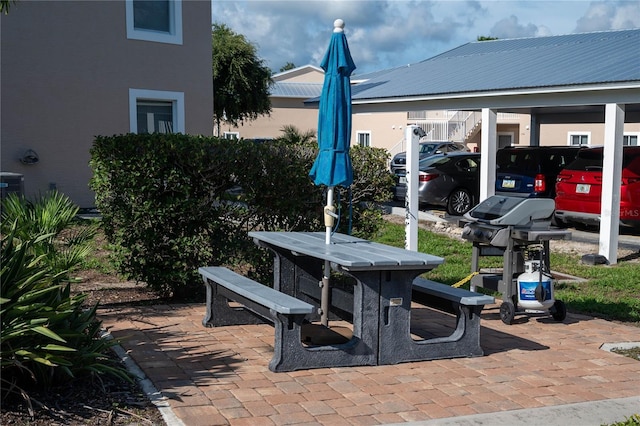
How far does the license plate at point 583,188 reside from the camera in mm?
14273

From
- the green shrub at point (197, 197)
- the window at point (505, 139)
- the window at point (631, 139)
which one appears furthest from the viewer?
the window at point (505, 139)

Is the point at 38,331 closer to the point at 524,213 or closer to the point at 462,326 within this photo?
the point at 462,326

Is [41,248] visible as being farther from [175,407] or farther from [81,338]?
[175,407]

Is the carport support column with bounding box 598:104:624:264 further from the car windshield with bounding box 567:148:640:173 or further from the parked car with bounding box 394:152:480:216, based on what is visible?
the parked car with bounding box 394:152:480:216

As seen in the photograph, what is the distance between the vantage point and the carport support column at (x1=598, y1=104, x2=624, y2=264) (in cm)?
1166

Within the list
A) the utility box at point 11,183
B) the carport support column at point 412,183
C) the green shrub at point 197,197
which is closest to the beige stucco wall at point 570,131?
the utility box at point 11,183

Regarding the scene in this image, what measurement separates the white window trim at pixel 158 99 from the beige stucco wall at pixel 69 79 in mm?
105

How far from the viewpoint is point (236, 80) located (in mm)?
33500

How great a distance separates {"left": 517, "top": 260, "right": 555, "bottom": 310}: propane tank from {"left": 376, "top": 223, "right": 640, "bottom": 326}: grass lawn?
1131mm

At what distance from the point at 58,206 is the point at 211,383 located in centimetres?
252

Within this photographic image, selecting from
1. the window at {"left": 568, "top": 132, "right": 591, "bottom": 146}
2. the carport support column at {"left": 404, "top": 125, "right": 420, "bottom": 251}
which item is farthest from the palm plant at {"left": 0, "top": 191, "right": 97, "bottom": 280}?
the window at {"left": 568, "top": 132, "right": 591, "bottom": 146}

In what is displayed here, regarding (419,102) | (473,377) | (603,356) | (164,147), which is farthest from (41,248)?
(419,102)

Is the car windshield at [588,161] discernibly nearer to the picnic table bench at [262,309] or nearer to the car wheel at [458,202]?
the car wheel at [458,202]

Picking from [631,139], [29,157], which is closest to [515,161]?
[29,157]
